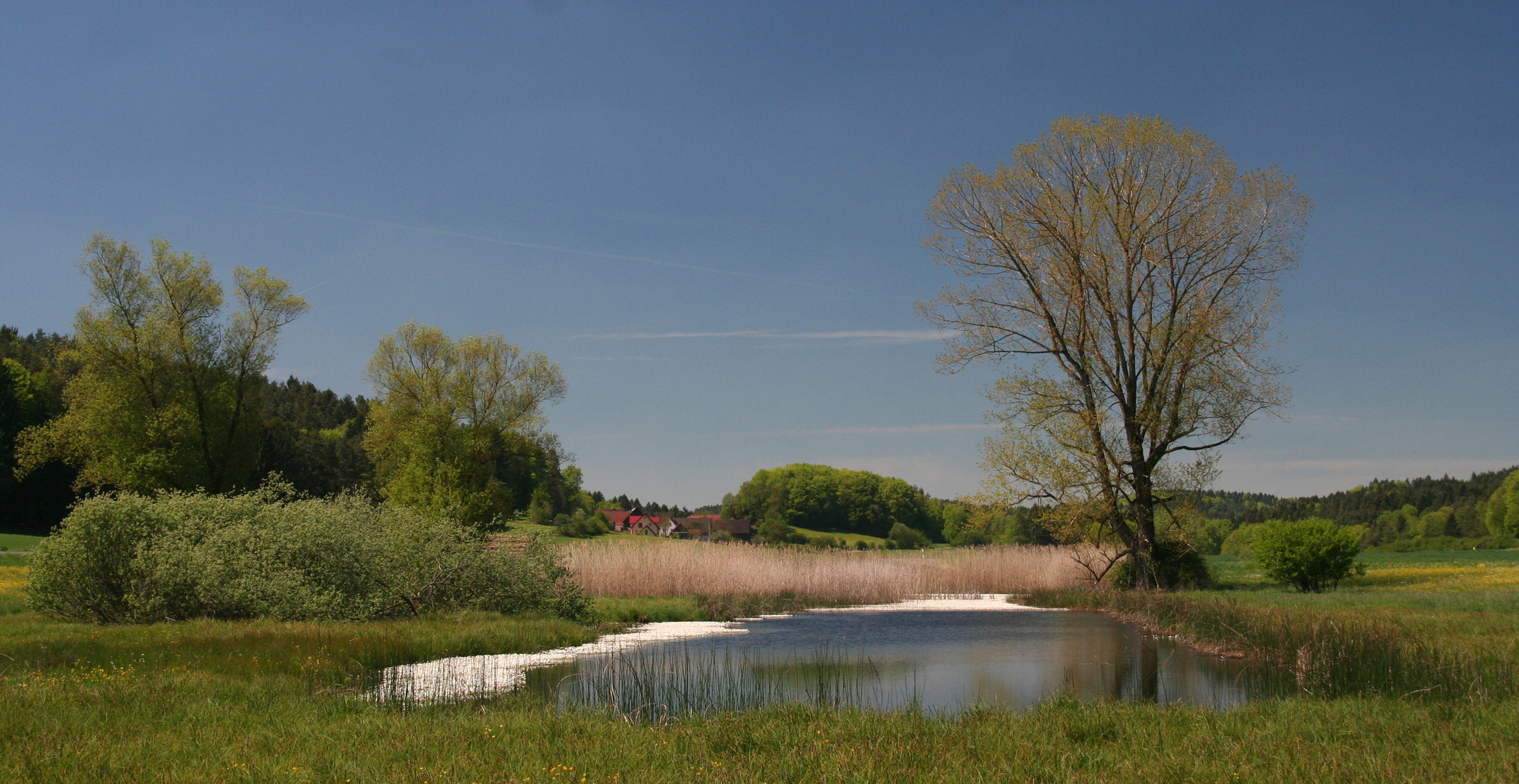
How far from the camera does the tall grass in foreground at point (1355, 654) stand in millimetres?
9594

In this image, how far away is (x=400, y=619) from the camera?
18.1 m

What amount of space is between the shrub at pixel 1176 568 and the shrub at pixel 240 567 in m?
18.6

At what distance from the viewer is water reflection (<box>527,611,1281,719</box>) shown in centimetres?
1058

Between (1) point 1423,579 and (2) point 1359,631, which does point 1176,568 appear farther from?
(2) point 1359,631

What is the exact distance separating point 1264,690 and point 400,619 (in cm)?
1544

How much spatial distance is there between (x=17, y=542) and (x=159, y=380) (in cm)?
1072

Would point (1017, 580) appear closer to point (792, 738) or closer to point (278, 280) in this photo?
point (792, 738)

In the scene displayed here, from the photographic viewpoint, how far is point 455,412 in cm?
4869

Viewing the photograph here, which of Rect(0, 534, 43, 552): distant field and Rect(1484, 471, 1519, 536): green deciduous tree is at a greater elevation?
Rect(1484, 471, 1519, 536): green deciduous tree

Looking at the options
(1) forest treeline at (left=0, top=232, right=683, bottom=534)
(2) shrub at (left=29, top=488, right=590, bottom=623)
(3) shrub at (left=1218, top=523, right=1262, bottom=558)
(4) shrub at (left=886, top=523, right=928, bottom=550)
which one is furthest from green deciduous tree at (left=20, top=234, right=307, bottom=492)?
(4) shrub at (left=886, top=523, right=928, bottom=550)

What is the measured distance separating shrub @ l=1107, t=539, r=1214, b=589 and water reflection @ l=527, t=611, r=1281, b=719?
7.16m

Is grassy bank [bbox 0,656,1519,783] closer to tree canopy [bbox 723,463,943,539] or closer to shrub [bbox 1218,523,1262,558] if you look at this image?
shrub [bbox 1218,523,1262,558]

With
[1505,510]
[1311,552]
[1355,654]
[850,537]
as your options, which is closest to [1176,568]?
[1311,552]

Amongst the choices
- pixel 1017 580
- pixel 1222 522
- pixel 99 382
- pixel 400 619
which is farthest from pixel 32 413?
pixel 1222 522
